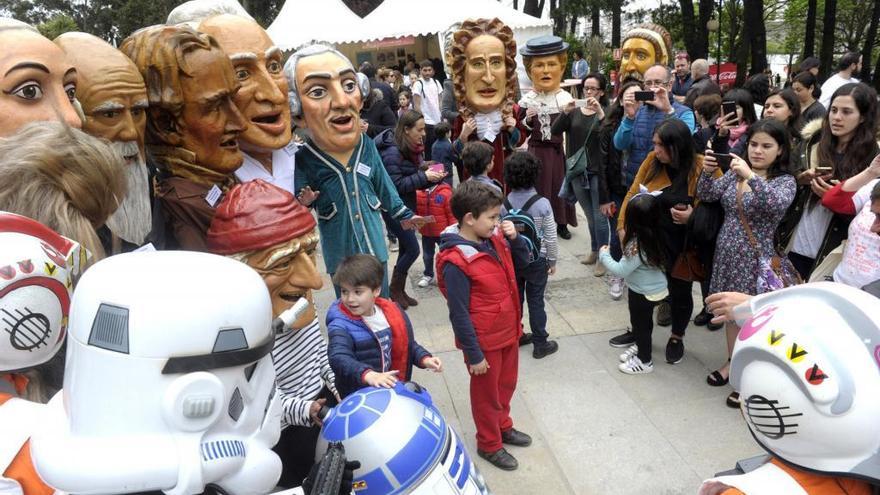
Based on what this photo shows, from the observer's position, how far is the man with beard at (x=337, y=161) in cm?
348

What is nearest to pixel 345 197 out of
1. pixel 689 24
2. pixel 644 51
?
pixel 644 51

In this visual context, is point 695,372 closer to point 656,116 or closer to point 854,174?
point 854,174

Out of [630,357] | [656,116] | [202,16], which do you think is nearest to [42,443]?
[202,16]

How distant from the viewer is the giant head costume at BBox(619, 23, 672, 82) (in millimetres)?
5895

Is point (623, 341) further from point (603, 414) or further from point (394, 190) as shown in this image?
point (394, 190)

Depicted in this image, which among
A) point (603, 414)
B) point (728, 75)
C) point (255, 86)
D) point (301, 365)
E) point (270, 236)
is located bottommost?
point (603, 414)

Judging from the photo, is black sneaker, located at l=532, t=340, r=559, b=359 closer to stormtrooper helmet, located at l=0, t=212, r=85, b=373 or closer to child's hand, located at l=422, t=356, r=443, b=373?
child's hand, located at l=422, t=356, r=443, b=373

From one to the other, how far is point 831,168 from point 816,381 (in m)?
2.91

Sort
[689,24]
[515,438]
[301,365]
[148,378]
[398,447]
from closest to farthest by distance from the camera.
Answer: [148,378]
[398,447]
[301,365]
[515,438]
[689,24]

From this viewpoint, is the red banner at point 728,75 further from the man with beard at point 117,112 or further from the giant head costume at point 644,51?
the man with beard at point 117,112

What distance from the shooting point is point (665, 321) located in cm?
477

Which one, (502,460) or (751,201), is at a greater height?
(751,201)

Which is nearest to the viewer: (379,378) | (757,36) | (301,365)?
(379,378)

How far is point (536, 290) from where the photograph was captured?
4.16m
